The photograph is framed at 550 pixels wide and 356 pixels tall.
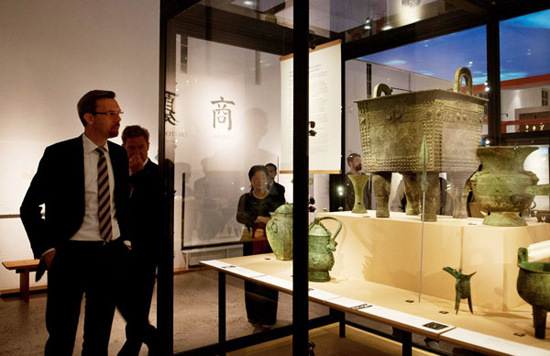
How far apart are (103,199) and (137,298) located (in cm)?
71

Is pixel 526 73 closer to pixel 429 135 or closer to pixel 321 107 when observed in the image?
pixel 429 135

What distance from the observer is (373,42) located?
2975 mm

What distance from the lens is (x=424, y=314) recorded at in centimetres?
187

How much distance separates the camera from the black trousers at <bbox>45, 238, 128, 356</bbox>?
2.04 meters

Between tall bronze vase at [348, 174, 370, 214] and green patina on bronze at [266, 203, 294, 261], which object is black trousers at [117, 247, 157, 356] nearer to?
green patina on bronze at [266, 203, 294, 261]

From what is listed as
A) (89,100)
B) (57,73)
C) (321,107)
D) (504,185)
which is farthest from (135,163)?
(504,185)

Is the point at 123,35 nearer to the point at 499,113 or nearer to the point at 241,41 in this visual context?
the point at 241,41

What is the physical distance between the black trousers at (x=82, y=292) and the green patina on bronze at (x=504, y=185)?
175cm

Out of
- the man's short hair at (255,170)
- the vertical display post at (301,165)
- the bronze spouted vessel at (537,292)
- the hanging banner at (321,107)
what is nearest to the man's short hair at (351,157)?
the hanging banner at (321,107)

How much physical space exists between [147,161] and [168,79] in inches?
21.8

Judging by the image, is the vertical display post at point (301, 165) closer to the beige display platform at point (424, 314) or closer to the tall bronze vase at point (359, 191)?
the beige display platform at point (424, 314)

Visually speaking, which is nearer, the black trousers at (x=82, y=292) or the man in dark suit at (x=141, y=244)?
the black trousers at (x=82, y=292)

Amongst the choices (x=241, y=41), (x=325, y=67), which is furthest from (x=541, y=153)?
(x=241, y=41)

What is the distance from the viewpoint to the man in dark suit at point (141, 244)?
2387 millimetres
